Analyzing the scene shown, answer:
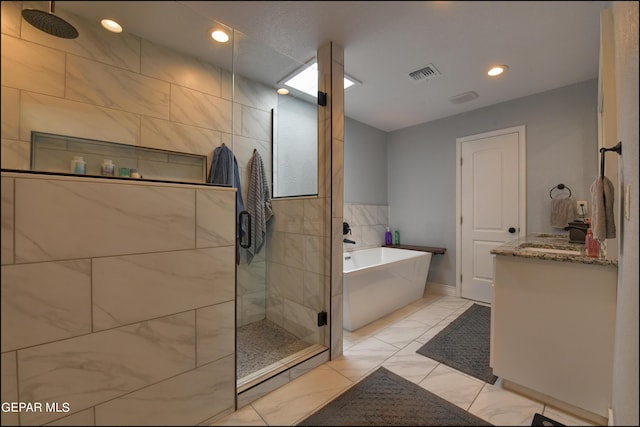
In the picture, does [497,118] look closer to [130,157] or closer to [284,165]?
[284,165]

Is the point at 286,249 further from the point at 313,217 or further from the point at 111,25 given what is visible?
the point at 111,25

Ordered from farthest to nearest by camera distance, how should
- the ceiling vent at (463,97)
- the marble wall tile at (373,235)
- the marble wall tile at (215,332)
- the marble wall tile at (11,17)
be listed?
1. the marble wall tile at (373,235)
2. the ceiling vent at (463,97)
3. the marble wall tile at (215,332)
4. the marble wall tile at (11,17)

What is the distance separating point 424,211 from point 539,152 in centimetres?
142

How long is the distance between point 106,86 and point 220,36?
0.74 meters

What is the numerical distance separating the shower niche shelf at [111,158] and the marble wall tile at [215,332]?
678 millimetres

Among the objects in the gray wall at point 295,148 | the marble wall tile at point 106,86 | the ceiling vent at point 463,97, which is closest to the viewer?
the marble wall tile at point 106,86

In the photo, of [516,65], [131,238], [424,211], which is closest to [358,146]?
[424,211]

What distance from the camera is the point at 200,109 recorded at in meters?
1.58

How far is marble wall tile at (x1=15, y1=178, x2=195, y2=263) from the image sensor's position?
86 cm

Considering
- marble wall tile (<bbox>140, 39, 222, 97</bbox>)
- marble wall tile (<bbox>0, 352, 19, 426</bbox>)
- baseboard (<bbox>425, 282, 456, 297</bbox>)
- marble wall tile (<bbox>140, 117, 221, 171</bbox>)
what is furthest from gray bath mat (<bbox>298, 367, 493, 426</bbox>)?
baseboard (<bbox>425, 282, 456, 297</bbox>)

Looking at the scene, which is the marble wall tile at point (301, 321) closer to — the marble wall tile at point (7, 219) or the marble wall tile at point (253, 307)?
the marble wall tile at point (253, 307)

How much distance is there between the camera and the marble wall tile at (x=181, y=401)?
1.00 meters

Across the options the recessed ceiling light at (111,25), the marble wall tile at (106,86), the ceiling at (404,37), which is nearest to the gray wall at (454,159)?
the ceiling at (404,37)

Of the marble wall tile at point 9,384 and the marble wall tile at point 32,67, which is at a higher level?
the marble wall tile at point 32,67
